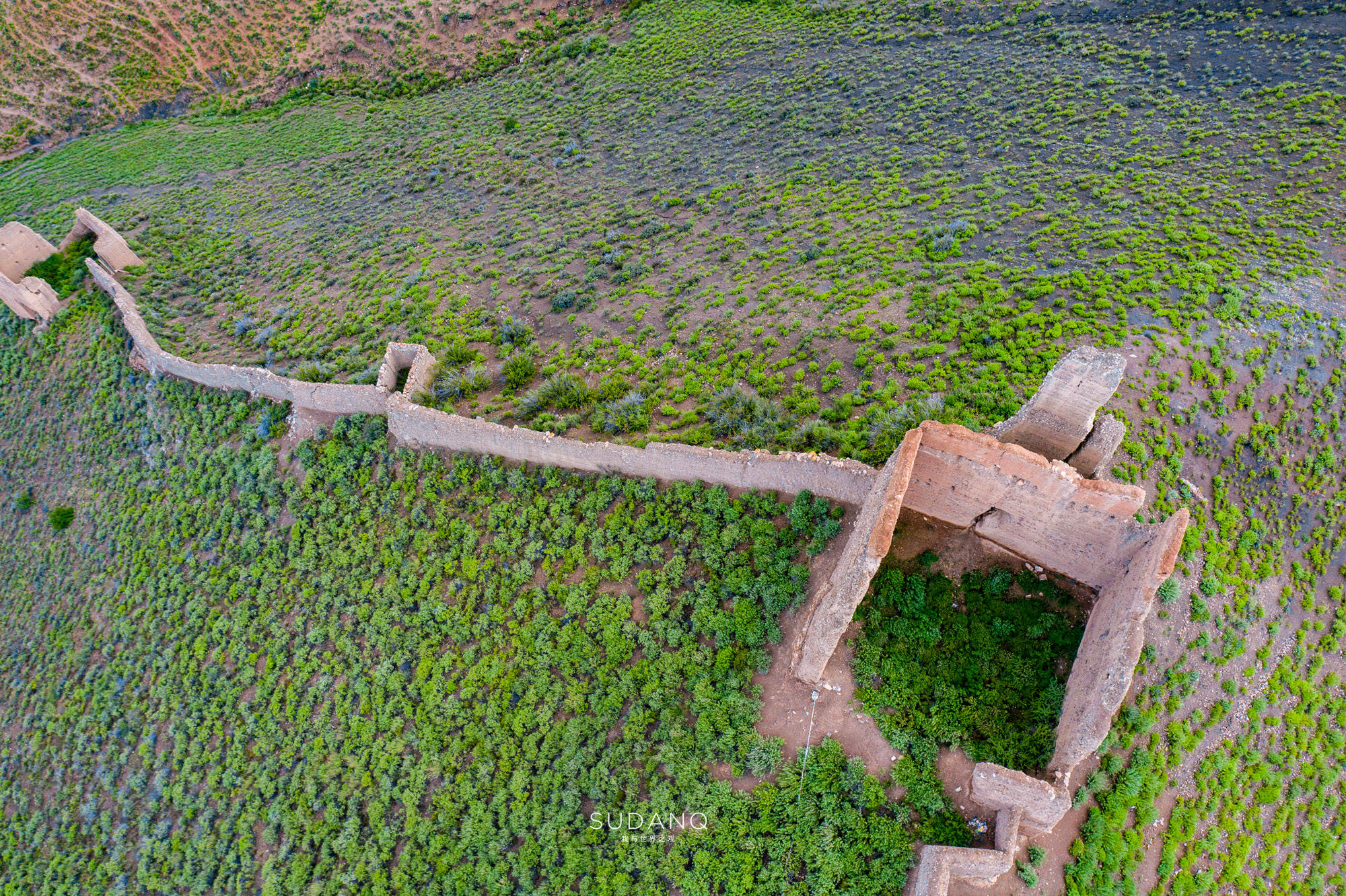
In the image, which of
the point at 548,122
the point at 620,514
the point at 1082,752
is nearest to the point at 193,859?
the point at 620,514

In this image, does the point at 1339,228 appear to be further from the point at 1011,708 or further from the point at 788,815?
the point at 788,815

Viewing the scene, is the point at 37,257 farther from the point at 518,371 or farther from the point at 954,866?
the point at 954,866

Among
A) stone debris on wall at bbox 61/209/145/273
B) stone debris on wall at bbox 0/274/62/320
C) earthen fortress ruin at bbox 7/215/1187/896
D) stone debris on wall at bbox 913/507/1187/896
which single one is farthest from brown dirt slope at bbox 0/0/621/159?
stone debris on wall at bbox 913/507/1187/896

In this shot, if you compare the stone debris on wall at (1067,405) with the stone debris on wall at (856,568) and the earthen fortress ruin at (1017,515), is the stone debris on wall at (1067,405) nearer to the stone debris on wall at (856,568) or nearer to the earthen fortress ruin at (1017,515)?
the earthen fortress ruin at (1017,515)

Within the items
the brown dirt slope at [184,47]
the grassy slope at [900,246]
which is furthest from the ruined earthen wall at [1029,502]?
the brown dirt slope at [184,47]

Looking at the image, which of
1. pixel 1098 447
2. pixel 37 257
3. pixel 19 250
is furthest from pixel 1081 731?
pixel 19 250
